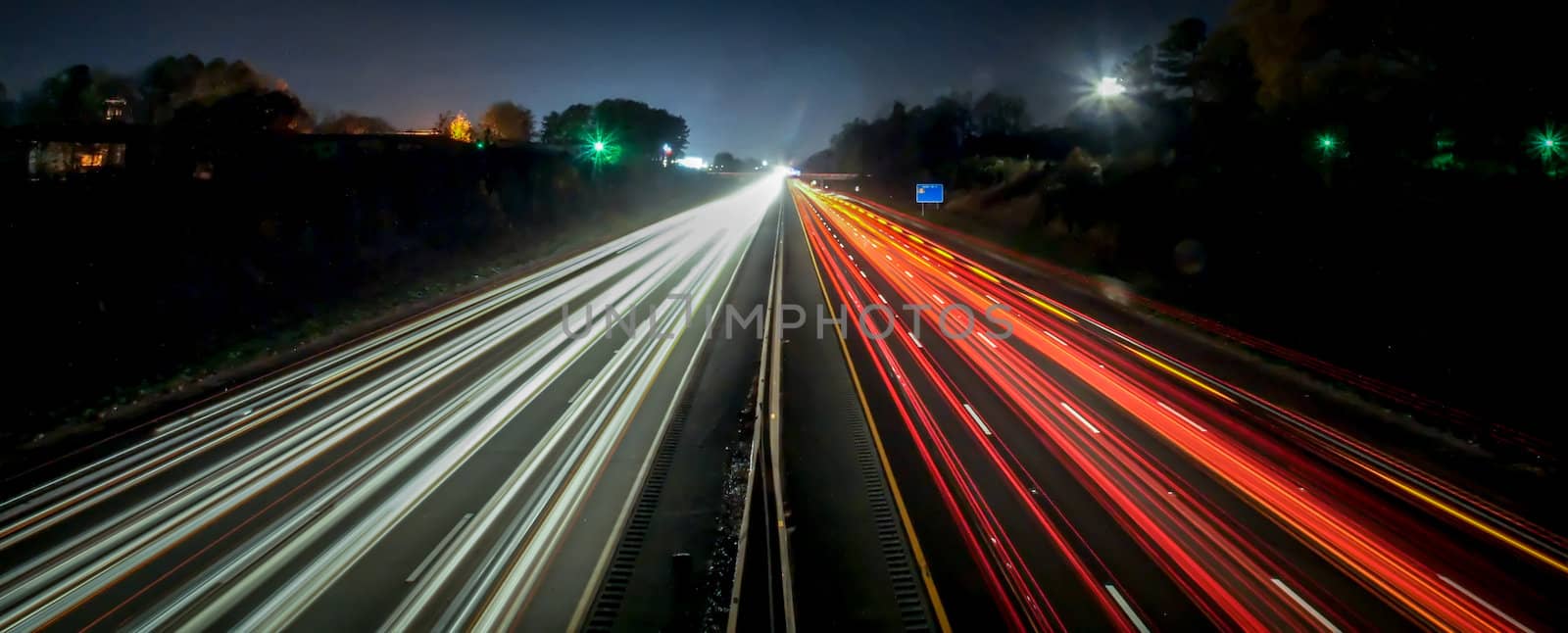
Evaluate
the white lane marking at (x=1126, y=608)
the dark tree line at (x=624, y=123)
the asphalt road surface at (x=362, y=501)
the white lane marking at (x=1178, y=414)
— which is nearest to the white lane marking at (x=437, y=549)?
the asphalt road surface at (x=362, y=501)

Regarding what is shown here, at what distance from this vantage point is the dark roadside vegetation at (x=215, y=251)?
1576cm

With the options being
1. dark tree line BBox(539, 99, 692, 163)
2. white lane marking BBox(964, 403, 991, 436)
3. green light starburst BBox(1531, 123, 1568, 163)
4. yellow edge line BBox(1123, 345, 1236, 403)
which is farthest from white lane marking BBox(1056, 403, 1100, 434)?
dark tree line BBox(539, 99, 692, 163)

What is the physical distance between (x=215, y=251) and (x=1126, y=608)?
25345mm

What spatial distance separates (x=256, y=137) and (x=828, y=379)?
2822 cm

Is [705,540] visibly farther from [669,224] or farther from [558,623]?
[669,224]

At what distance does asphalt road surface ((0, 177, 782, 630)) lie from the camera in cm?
784

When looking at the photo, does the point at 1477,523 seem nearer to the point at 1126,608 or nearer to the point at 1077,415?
the point at 1077,415

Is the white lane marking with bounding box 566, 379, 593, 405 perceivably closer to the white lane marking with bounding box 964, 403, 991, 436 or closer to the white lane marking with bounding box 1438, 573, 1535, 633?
the white lane marking with bounding box 964, 403, 991, 436

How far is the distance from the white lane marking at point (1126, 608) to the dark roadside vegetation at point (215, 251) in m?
15.0

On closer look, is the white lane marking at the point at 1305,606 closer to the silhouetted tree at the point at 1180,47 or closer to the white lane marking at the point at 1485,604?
the white lane marking at the point at 1485,604

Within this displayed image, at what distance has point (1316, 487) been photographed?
35.2 ft

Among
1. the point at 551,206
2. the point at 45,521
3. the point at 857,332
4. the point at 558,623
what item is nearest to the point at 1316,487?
the point at 558,623

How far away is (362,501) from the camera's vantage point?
1008cm

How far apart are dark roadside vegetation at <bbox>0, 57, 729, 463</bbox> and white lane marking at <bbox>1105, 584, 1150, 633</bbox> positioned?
49.2 feet
